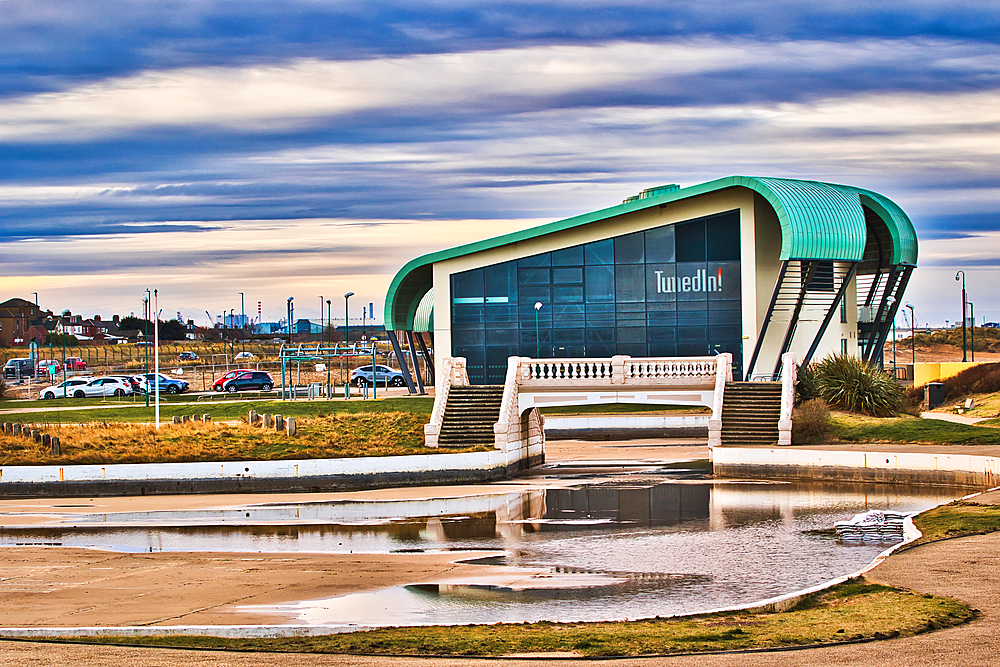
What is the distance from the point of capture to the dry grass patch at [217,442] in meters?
36.0

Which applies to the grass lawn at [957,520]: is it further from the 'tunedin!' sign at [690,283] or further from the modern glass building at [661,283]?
the 'tunedin!' sign at [690,283]

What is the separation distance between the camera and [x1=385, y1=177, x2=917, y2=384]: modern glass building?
52.0 m

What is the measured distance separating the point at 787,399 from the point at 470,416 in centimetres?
1170

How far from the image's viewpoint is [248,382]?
7194 cm

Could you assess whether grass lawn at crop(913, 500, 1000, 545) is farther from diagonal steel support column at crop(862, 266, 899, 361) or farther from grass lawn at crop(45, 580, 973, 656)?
diagonal steel support column at crop(862, 266, 899, 361)

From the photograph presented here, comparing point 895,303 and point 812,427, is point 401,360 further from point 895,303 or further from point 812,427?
point 812,427

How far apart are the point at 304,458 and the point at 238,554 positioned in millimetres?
12044

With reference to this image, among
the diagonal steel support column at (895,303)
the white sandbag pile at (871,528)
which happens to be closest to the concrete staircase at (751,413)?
the white sandbag pile at (871,528)

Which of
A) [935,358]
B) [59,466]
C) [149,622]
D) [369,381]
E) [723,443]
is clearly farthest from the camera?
[935,358]

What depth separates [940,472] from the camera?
31984 millimetres

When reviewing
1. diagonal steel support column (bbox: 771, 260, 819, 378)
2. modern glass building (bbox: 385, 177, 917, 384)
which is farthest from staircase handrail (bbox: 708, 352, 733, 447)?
modern glass building (bbox: 385, 177, 917, 384)

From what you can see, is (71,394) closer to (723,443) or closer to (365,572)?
(723,443)

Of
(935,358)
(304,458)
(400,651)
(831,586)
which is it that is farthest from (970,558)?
(935,358)

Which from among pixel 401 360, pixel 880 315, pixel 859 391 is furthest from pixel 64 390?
pixel 880 315
